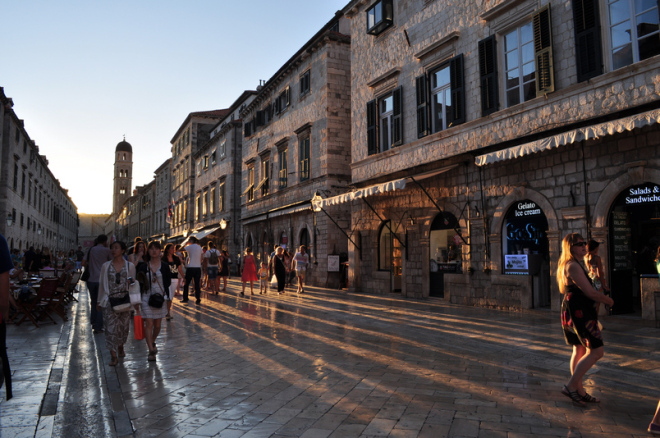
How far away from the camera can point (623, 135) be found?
31.4ft

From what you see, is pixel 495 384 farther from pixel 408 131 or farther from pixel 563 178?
pixel 408 131

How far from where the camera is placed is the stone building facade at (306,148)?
21.8 metres

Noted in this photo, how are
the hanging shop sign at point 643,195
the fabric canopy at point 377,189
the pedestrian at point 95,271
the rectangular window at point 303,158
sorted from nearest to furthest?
1. the hanging shop sign at point 643,195
2. the pedestrian at point 95,271
3. the fabric canopy at point 377,189
4. the rectangular window at point 303,158

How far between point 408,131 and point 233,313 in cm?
824

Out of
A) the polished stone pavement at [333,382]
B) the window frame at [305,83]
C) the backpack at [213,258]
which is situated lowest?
the polished stone pavement at [333,382]

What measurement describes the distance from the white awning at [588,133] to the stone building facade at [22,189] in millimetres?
24925

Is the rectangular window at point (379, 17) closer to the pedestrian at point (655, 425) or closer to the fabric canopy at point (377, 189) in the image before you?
the fabric canopy at point (377, 189)

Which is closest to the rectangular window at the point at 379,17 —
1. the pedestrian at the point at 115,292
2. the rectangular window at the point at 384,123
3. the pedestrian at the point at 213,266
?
the rectangular window at the point at 384,123

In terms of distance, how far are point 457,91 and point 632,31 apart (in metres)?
4.90

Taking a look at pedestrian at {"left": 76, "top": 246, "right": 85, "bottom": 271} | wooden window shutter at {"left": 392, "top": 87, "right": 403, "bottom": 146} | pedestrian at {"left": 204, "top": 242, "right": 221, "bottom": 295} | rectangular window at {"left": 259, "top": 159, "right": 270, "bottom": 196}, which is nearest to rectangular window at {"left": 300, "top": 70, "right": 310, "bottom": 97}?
rectangular window at {"left": 259, "top": 159, "right": 270, "bottom": 196}

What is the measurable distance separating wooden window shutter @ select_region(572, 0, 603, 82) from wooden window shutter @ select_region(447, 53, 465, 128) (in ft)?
11.7

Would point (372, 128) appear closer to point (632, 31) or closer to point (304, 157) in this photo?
point (304, 157)

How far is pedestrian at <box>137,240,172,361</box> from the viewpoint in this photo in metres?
7.09

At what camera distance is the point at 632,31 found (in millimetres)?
9383
